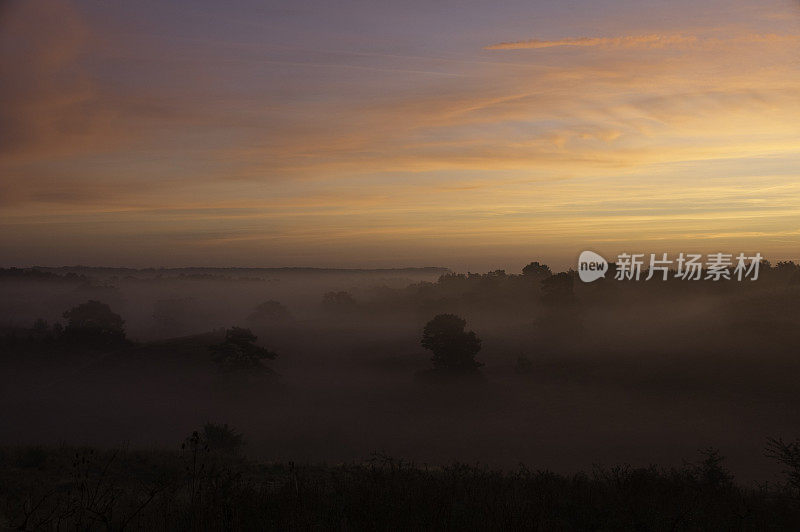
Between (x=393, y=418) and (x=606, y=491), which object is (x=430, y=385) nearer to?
(x=393, y=418)

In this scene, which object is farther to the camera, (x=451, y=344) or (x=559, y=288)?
(x=559, y=288)

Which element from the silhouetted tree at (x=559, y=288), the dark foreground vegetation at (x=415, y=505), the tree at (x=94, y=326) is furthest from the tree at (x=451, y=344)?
the dark foreground vegetation at (x=415, y=505)

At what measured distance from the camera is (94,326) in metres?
76.7

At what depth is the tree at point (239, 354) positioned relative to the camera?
58469 millimetres

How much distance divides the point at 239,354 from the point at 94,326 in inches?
1285

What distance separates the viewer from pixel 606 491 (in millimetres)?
10664

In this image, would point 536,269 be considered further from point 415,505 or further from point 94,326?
point 415,505

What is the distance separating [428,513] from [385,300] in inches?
5945

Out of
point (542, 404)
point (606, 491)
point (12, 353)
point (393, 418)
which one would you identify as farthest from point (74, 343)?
point (606, 491)

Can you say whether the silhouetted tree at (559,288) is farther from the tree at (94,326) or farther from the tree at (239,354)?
the tree at (94,326)

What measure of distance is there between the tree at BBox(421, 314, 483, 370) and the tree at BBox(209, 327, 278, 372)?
2028cm

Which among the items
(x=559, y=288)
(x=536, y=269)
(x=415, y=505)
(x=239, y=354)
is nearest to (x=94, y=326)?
(x=239, y=354)

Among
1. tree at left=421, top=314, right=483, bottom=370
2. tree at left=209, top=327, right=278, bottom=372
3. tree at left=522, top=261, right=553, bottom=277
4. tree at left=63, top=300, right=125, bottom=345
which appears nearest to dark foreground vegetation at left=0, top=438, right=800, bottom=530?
tree at left=209, top=327, right=278, bottom=372

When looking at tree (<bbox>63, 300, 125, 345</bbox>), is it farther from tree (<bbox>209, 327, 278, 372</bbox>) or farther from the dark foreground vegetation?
the dark foreground vegetation
